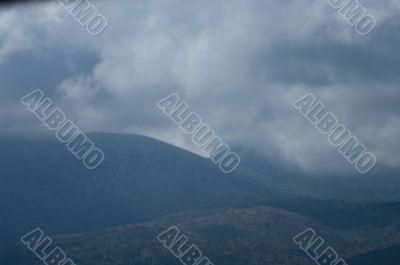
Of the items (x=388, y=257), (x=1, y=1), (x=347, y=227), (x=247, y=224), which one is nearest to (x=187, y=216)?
(x=247, y=224)

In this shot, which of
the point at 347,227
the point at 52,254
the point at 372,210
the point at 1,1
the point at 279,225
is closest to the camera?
the point at 1,1

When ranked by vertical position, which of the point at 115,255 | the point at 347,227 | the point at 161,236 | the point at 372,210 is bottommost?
the point at 115,255

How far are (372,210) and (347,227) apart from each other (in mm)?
30046

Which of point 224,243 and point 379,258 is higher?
point 379,258

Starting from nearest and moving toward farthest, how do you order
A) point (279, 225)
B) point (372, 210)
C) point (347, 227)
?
point (279, 225)
point (347, 227)
point (372, 210)

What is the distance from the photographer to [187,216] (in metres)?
177

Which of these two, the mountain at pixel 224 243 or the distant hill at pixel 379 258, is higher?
the distant hill at pixel 379 258

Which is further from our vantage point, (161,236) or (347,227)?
(347,227)

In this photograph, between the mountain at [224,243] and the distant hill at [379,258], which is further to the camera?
the mountain at [224,243]

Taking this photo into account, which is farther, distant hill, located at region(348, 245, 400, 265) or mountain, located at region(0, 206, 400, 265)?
mountain, located at region(0, 206, 400, 265)

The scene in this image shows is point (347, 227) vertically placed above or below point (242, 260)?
above

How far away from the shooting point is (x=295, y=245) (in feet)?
397

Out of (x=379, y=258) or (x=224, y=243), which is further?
(x=224, y=243)

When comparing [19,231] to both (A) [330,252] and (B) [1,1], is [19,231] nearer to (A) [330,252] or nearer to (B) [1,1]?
(A) [330,252]
